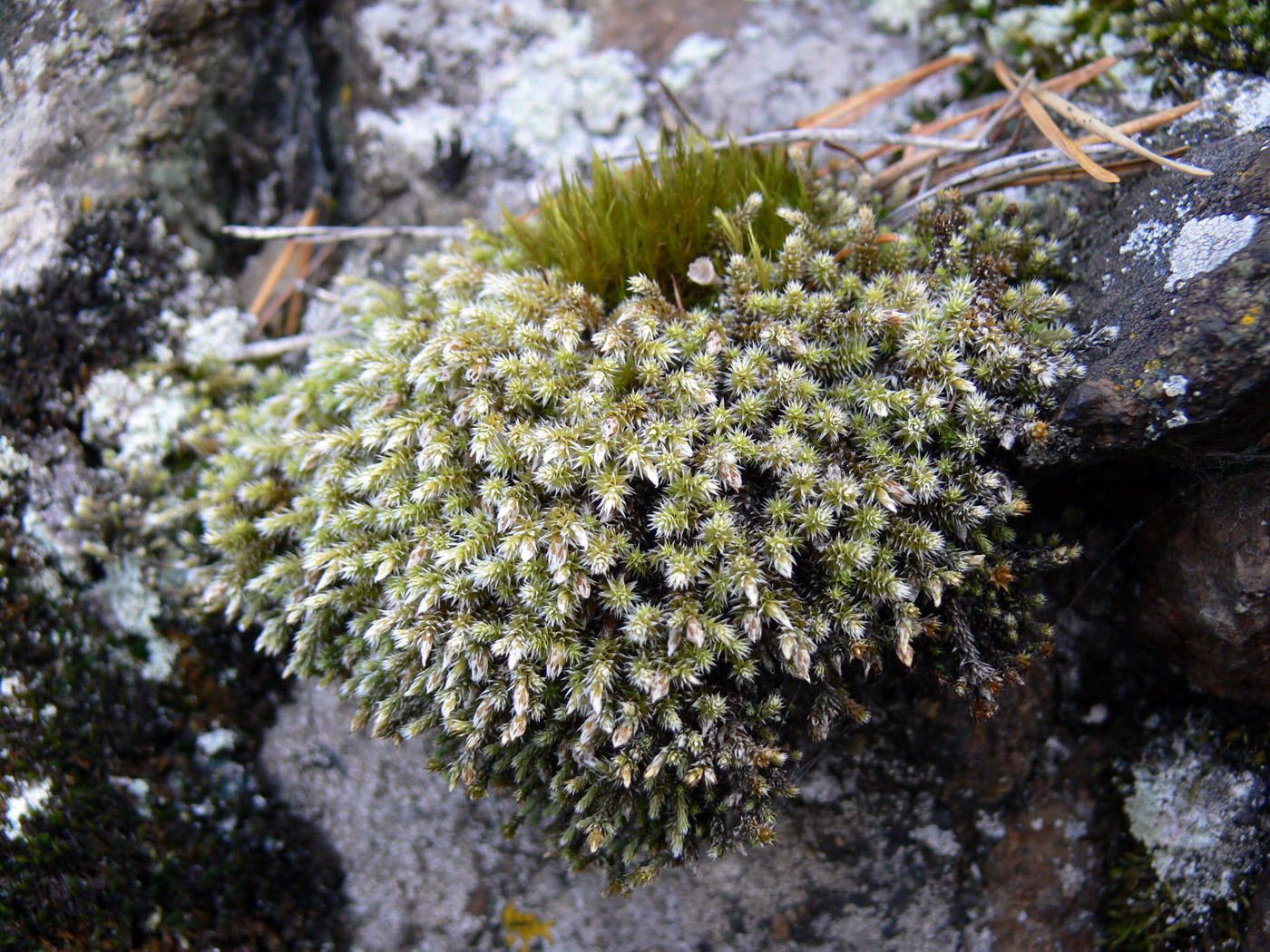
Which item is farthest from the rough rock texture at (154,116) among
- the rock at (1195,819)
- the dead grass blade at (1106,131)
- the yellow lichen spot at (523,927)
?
the rock at (1195,819)

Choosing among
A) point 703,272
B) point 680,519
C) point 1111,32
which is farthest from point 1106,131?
point 680,519

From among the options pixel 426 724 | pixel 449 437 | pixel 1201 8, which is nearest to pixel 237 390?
pixel 449 437

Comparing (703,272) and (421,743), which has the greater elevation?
(703,272)

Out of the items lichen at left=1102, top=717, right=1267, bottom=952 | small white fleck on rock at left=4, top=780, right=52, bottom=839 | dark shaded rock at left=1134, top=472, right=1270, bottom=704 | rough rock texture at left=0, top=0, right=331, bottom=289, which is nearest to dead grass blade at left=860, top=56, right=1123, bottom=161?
dark shaded rock at left=1134, top=472, right=1270, bottom=704

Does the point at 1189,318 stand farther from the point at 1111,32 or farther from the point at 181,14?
the point at 181,14

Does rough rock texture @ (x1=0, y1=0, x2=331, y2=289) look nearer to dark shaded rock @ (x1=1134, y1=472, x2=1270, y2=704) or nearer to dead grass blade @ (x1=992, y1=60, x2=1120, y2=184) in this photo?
dead grass blade @ (x1=992, y1=60, x2=1120, y2=184)

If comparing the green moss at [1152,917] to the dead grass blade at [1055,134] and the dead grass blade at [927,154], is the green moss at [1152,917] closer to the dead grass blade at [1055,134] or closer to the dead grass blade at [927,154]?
the dead grass blade at [1055,134]
